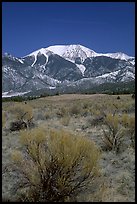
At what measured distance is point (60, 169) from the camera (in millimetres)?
5656

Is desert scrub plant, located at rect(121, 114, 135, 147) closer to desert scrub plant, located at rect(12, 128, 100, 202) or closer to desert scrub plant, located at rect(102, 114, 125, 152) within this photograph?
desert scrub plant, located at rect(102, 114, 125, 152)

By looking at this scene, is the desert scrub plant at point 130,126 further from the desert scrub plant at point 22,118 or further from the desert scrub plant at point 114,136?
the desert scrub plant at point 22,118

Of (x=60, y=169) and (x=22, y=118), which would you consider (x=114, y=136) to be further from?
(x=22, y=118)

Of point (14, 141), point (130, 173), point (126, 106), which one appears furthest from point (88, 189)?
point (126, 106)

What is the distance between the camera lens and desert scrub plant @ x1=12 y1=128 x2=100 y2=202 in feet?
18.1

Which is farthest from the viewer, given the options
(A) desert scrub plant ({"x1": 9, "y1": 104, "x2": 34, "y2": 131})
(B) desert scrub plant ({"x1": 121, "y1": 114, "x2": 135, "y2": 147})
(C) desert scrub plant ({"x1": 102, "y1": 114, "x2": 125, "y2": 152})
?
(A) desert scrub plant ({"x1": 9, "y1": 104, "x2": 34, "y2": 131})

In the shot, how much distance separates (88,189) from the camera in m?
5.96

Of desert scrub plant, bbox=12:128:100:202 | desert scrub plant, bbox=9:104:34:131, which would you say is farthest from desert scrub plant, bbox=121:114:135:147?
desert scrub plant, bbox=9:104:34:131

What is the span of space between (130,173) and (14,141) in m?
4.83

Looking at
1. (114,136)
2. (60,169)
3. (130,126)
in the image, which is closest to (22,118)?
(130,126)

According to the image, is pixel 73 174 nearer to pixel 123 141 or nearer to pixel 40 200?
pixel 40 200

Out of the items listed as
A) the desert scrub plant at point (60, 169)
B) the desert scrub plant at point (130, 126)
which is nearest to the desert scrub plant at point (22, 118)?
the desert scrub plant at point (130, 126)

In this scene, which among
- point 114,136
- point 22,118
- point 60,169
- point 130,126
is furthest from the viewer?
point 22,118

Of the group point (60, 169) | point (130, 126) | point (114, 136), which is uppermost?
point (130, 126)
